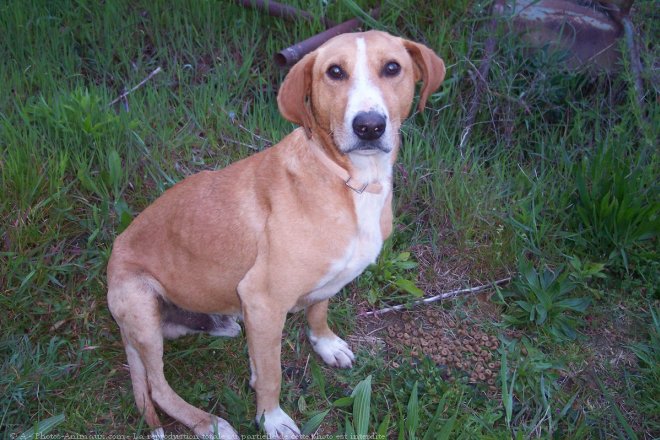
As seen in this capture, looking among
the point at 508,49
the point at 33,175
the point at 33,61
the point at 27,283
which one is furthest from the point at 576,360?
the point at 33,61

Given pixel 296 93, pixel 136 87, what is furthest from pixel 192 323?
pixel 136 87

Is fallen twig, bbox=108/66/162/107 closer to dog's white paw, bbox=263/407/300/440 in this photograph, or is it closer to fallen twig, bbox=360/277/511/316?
fallen twig, bbox=360/277/511/316

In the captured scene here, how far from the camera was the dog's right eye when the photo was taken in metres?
2.60

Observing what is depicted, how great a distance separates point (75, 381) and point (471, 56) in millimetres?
3621

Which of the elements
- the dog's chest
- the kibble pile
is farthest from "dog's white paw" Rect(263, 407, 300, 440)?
the kibble pile

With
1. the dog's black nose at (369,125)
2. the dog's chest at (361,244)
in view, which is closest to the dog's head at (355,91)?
the dog's black nose at (369,125)

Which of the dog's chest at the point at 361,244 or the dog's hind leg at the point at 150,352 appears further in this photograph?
the dog's hind leg at the point at 150,352

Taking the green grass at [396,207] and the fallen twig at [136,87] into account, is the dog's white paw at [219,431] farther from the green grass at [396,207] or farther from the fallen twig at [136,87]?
the fallen twig at [136,87]

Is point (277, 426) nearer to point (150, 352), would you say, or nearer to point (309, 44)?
→ point (150, 352)

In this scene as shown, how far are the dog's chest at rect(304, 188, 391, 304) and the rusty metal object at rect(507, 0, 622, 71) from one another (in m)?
2.64

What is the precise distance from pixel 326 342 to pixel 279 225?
1102 millimetres

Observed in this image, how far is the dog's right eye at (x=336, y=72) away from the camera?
2598 mm

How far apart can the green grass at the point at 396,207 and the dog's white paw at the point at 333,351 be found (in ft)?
0.23

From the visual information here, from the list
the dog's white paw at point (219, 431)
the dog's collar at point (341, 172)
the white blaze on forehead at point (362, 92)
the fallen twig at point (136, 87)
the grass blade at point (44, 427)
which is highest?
the white blaze on forehead at point (362, 92)
